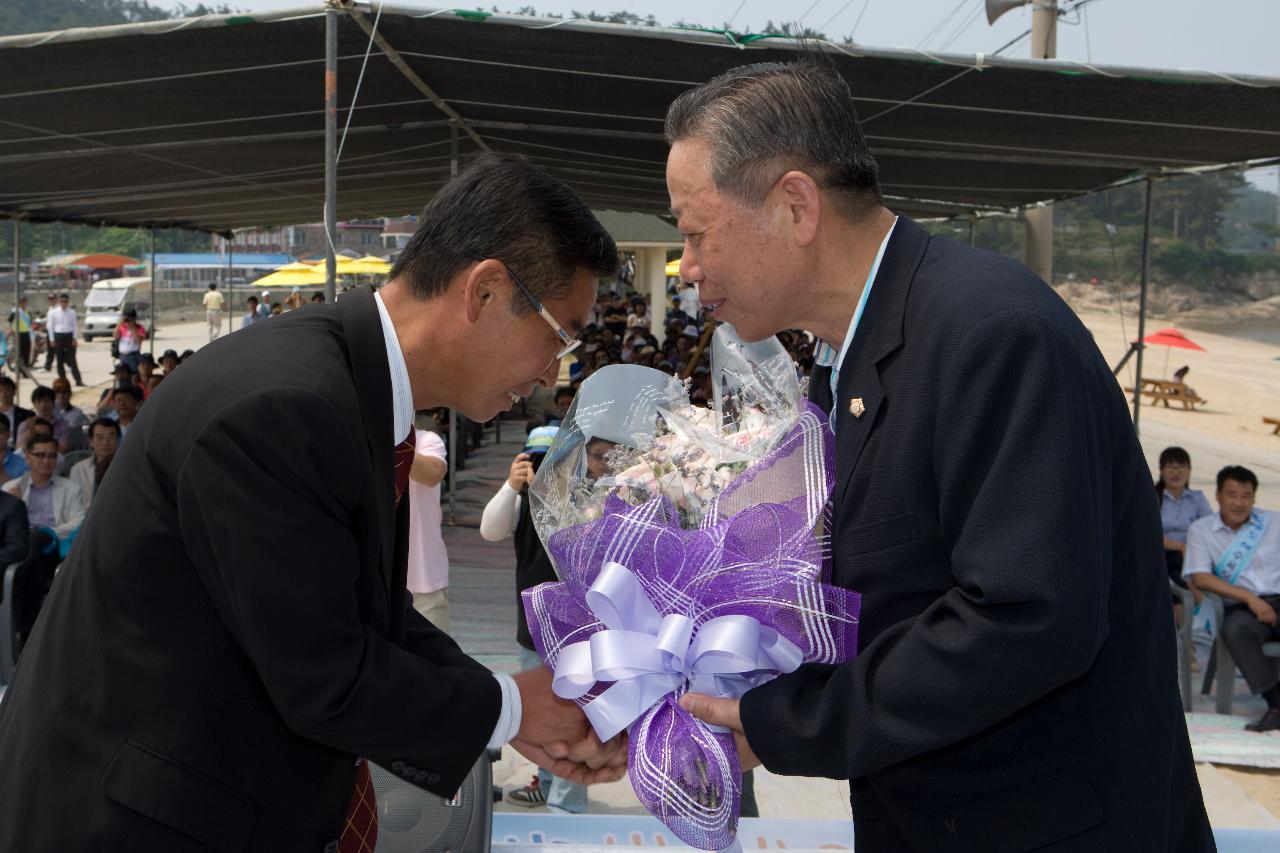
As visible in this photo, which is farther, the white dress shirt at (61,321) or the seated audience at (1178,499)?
the white dress shirt at (61,321)

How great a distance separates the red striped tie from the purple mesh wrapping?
0.33 m

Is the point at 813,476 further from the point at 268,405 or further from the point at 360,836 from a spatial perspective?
the point at 360,836

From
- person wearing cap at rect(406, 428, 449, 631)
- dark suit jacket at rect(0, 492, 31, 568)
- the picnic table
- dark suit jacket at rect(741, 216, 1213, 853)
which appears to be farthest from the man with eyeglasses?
the picnic table

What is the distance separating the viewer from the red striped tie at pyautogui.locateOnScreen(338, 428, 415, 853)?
1.98 meters

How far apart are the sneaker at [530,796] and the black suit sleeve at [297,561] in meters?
3.62

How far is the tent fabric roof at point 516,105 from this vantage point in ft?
19.7

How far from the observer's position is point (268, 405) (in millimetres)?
1562

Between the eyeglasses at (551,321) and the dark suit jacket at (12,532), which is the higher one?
the eyeglasses at (551,321)

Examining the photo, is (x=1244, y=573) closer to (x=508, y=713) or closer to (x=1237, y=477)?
(x=1237, y=477)

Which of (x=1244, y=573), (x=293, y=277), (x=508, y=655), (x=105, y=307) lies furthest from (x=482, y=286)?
(x=105, y=307)

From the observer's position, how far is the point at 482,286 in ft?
6.10

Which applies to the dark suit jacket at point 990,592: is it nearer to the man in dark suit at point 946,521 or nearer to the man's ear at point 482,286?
the man in dark suit at point 946,521

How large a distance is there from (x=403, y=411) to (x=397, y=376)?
0.07 metres

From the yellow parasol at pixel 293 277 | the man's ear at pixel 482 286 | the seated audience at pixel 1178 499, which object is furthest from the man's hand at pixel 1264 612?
the yellow parasol at pixel 293 277
